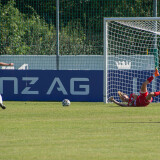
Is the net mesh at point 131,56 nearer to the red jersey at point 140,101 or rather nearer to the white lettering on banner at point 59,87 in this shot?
the red jersey at point 140,101

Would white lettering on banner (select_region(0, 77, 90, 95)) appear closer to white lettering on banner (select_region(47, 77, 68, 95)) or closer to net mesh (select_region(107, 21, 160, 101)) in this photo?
white lettering on banner (select_region(47, 77, 68, 95))

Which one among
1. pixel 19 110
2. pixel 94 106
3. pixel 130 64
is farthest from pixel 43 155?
pixel 130 64

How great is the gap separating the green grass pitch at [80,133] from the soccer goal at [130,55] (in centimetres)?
289

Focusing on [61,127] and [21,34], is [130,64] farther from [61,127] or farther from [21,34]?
[61,127]

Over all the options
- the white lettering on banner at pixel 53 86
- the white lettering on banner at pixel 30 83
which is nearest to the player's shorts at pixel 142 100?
the white lettering on banner at pixel 53 86

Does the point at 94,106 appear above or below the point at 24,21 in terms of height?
below

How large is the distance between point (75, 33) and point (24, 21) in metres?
2.22

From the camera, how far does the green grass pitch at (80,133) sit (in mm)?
9195

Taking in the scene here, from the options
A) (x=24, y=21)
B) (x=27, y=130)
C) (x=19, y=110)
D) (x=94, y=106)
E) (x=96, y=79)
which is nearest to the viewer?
(x=27, y=130)

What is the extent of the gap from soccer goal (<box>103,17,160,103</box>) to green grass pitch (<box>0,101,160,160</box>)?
2.89 m

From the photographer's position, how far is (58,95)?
21984mm

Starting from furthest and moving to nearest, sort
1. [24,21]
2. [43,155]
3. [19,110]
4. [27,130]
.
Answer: [24,21] < [19,110] < [27,130] < [43,155]

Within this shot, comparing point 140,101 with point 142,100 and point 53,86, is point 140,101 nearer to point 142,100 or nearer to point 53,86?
point 142,100

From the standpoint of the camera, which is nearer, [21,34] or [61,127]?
[61,127]
